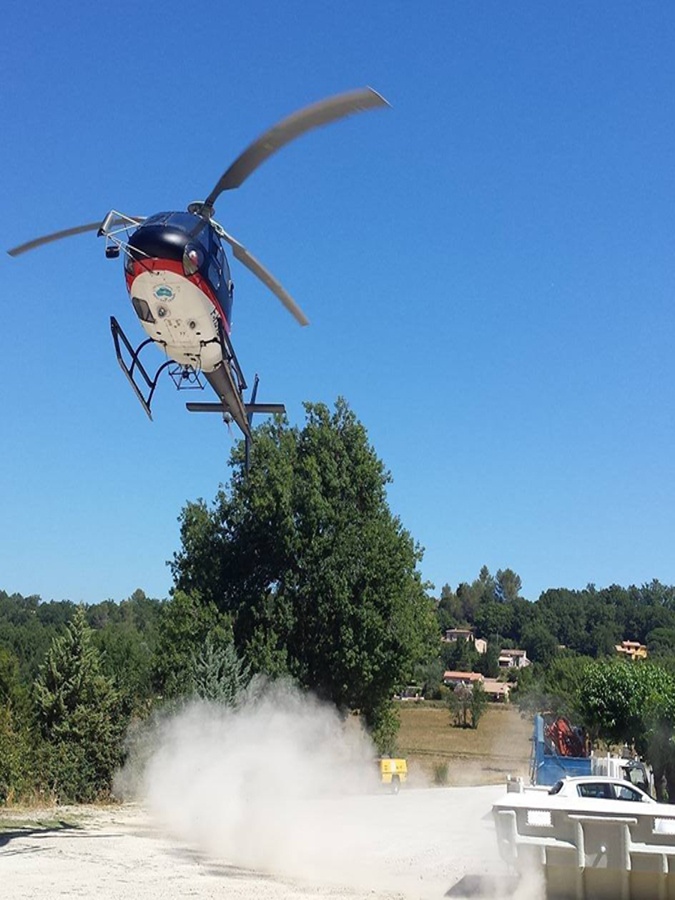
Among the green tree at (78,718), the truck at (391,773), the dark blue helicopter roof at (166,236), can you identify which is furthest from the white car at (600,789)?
the truck at (391,773)

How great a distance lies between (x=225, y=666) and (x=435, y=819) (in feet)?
35.7

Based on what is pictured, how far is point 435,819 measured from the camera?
21.6 metres

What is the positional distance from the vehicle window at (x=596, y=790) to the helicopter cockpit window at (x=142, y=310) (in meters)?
9.22

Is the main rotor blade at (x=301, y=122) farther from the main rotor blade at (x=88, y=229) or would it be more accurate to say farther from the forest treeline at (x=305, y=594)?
the forest treeline at (x=305, y=594)

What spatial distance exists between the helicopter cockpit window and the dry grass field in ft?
105

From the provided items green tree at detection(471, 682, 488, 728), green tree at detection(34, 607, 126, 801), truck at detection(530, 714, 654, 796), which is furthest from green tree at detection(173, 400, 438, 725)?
green tree at detection(471, 682, 488, 728)

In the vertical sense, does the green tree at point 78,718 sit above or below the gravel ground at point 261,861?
above

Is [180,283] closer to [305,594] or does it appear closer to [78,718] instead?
[78,718]

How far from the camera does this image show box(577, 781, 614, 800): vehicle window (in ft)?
42.5

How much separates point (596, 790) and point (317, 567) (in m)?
22.8

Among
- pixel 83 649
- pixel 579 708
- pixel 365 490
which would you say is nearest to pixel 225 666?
pixel 83 649

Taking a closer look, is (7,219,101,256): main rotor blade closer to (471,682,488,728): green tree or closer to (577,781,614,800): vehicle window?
(577,781,614,800): vehicle window

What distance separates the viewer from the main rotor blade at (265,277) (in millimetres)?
14680

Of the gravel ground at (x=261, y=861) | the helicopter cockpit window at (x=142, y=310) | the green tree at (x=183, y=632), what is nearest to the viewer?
the gravel ground at (x=261, y=861)
